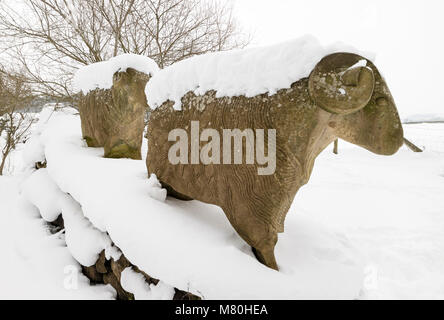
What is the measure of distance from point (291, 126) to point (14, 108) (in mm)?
7948

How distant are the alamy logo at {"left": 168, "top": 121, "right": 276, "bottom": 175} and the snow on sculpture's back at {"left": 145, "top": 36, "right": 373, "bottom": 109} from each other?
0.23 meters

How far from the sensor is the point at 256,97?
4.63 feet

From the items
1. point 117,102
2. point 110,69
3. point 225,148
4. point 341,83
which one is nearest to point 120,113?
point 117,102

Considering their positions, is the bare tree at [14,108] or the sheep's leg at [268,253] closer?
the sheep's leg at [268,253]

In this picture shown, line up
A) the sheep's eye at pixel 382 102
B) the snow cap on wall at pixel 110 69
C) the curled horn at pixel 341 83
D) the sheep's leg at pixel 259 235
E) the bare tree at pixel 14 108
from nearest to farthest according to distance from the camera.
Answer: the curled horn at pixel 341 83 < the sheep's eye at pixel 382 102 < the sheep's leg at pixel 259 235 < the snow cap on wall at pixel 110 69 < the bare tree at pixel 14 108

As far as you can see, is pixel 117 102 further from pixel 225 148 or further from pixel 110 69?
pixel 225 148

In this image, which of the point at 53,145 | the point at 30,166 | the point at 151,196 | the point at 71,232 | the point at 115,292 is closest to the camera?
the point at 115,292

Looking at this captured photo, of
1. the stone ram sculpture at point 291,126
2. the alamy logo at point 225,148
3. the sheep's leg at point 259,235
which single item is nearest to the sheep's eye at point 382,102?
the stone ram sculpture at point 291,126

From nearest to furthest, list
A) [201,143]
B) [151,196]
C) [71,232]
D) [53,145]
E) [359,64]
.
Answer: [359,64], [201,143], [151,196], [71,232], [53,145]

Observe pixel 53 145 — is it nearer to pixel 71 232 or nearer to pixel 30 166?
pixel 30 166

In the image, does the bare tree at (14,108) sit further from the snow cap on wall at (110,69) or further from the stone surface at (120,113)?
the stone surface at (120,113)

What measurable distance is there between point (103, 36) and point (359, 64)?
20.9 feet

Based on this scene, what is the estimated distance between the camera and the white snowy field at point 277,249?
133cm
